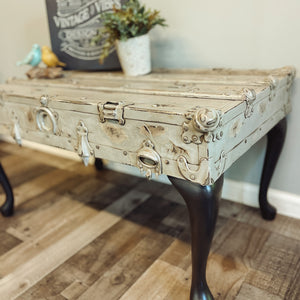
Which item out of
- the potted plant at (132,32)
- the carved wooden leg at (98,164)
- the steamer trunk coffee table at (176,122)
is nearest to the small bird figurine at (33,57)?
the steamer trunk coffee table at (176,122)

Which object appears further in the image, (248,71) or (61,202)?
(61,202)

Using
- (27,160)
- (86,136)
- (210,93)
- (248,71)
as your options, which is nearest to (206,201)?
(210,93)

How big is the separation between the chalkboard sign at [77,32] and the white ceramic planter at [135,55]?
20cm

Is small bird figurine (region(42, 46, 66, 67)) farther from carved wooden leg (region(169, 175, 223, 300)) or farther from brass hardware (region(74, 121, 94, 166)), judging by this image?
carved wooden leg (region(169, 175, 223, 300))

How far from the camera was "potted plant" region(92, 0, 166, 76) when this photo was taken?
1106 millimetres

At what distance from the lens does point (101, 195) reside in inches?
61.9

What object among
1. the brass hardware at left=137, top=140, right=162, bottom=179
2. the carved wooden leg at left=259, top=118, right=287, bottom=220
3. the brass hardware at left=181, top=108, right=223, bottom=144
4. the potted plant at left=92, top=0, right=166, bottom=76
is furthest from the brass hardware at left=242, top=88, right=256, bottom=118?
the potted plant at left=92, top=0, right=166, bottom=76

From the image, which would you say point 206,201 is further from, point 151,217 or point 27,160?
point 27,160

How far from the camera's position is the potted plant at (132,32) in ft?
3.63

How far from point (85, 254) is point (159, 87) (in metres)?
0.67

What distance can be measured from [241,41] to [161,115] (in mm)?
666

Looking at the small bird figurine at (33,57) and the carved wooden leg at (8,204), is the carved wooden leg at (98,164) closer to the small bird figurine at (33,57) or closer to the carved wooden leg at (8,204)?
the carved wooden leg at (8,204)

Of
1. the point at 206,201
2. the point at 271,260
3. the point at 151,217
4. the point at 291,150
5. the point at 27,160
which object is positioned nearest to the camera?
the point at 206,201

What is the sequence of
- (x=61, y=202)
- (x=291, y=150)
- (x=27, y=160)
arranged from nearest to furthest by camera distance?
1. (x=291, y=150)
2. (x=61, y=202)
3. (x=27, y=160)
